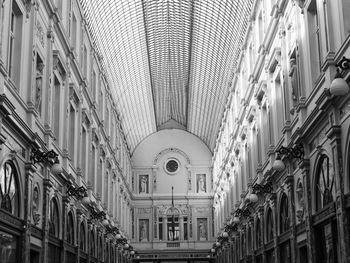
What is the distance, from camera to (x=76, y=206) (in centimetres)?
3020

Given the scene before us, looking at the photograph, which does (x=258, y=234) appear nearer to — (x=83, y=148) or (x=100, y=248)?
(x=83, y=148)

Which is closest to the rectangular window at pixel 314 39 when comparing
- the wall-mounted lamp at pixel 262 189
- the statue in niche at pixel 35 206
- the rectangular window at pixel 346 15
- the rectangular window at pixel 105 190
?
the rectangular window at pixel 346 15

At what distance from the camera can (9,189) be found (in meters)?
18.4

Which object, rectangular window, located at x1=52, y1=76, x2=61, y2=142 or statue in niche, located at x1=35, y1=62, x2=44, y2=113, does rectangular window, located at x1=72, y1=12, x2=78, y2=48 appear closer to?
rectangular window, located at x1=52, y1=76, x2=61, y2=142

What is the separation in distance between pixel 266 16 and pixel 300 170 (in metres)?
9.09

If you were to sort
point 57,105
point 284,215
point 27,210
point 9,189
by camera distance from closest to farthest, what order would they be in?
point 9,189
point 27,210
point 284,215
point 57,105

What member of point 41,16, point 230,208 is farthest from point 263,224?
point 230,208

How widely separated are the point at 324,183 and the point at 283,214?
262 inches

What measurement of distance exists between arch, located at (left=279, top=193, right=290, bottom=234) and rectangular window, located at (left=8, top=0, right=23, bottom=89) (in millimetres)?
10854

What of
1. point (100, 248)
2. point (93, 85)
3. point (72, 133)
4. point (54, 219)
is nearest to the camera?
point (54, 219)

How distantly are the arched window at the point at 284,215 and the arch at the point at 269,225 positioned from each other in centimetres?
208

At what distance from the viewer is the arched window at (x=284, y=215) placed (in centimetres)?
2452

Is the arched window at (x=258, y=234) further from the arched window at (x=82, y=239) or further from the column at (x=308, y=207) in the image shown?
the column at (x=308, y=207)

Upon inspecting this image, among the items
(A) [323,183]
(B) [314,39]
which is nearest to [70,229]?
(A) [323,183]
